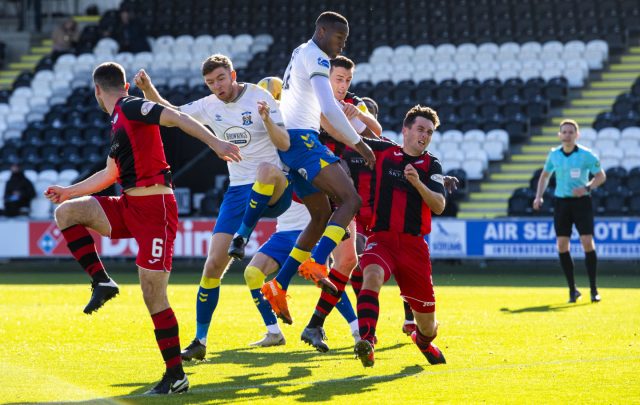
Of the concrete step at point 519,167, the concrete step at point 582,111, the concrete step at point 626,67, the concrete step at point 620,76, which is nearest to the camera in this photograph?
the concrete step at point 519,167

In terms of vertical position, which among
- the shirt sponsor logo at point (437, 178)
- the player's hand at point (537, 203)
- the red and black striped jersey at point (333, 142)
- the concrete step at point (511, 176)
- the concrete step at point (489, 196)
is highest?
the red and black striped jersey at point (333, 142)

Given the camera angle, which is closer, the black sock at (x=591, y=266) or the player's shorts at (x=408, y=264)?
the player's shorts at (x=408, y=264)

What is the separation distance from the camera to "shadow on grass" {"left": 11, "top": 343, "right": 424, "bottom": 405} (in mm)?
7195

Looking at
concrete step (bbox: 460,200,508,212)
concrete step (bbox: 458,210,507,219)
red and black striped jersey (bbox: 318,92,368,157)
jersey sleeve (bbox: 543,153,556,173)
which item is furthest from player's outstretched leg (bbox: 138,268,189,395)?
concrete step (bbox: 460,200,508,212)

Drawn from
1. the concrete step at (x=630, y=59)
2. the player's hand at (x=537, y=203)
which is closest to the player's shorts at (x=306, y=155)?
the player's hand at (x=537, y=203)

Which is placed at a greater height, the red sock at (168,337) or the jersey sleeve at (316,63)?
the jersey sleeve at (316,63)

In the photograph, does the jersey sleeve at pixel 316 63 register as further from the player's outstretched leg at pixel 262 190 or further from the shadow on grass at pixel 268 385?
the shadow on grass at pixel 268 385

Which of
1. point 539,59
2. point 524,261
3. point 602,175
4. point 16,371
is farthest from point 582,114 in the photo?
point 16,371

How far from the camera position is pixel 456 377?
26.2 ft

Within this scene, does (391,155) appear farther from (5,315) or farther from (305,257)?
(5,315)

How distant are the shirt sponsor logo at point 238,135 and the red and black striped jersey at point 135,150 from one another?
5.70 feet

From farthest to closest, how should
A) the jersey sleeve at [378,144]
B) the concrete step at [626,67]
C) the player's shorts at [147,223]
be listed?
1. the concrete step at [626,67]
2. the jersey sleeve at [378,144]
3. the player's shorts at [147,223]

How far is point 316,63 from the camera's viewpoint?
907cm

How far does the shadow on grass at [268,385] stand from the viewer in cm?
720
